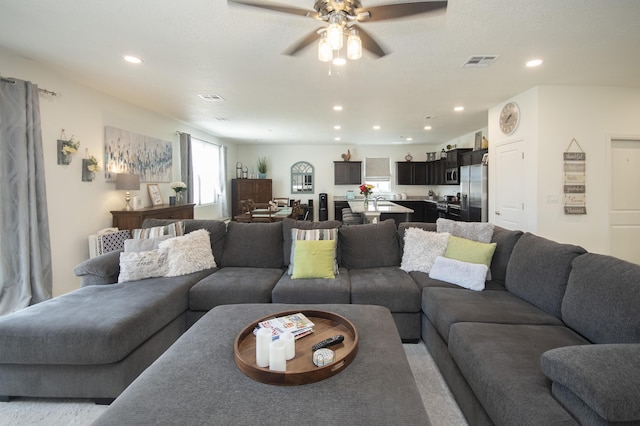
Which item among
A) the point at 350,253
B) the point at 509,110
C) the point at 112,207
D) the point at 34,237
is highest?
the point at 509,110

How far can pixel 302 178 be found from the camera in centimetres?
969

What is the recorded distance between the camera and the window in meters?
7.09

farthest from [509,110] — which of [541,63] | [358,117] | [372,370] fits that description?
[372,370]

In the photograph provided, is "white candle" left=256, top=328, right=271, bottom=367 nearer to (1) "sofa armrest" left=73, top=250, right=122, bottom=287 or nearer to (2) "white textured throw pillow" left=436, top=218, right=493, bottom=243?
(1) "sofa armrest" left=73, top=250, right=122, bottom=287

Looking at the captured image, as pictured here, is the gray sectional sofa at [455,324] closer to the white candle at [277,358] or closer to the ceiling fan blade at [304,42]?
the white candle at [277,358]

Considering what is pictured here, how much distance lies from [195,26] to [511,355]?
314 cm

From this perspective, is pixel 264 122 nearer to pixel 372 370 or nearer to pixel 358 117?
pixel 358 117

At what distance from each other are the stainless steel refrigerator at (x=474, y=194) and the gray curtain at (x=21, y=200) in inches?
247

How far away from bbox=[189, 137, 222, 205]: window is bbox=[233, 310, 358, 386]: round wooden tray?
5.46m

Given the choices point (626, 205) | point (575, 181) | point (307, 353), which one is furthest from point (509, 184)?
point (307, 353)

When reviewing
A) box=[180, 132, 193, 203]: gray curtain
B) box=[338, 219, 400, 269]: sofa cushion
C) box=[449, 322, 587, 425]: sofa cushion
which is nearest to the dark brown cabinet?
box=[180, 132, 193, 203]: gray curtain

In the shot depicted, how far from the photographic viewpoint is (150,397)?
1.16 meters

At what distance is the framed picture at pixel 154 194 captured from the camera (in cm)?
520

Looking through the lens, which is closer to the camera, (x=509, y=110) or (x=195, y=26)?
(x=195, y=26)
